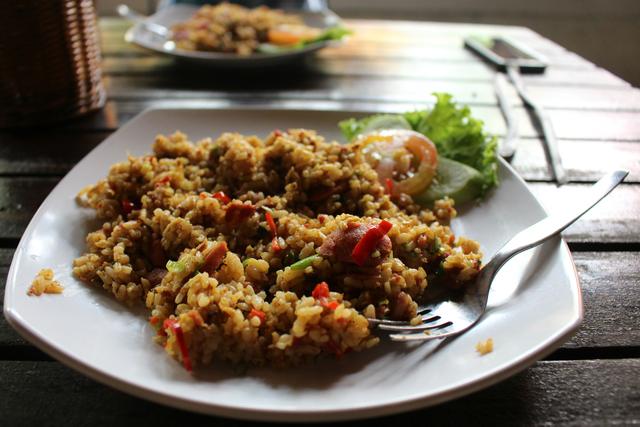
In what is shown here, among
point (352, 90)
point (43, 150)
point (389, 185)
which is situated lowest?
point (43, 150)

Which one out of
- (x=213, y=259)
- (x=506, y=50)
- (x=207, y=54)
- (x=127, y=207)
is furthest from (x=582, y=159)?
(x=207, y=54)

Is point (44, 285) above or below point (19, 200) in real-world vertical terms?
above

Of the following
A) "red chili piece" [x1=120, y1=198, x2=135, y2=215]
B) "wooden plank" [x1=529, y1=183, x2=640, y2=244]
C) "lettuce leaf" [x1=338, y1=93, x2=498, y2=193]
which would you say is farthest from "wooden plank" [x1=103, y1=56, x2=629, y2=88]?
"red chili piece" [x1=120, y1=198, x2=135, y2=215]

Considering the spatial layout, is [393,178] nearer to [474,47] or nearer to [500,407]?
[500,407]

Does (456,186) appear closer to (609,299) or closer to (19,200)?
(609,299)

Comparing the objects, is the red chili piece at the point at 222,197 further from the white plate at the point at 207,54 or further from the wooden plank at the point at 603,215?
the white plate at the point at 207,54

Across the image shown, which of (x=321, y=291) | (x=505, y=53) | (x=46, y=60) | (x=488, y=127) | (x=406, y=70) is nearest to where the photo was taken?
(x=321, y=291)

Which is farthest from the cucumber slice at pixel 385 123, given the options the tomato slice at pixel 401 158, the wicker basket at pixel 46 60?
the wicker basket at pixel 46 60
